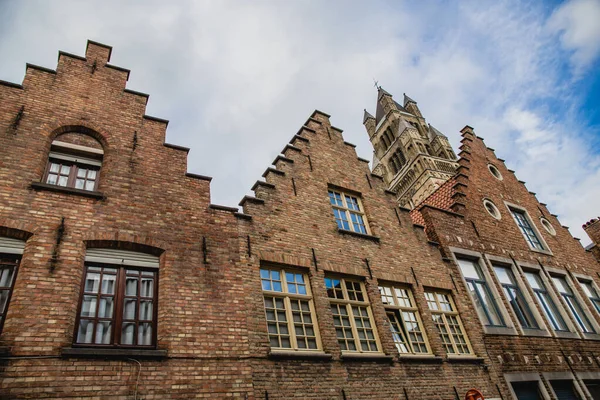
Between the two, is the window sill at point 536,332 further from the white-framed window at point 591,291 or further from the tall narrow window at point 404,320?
the white-framed window at point 591,291

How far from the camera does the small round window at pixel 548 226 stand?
1688cm

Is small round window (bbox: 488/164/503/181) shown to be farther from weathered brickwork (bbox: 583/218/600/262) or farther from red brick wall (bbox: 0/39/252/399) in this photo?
red brick wall (bbox: 0/39/252/399)

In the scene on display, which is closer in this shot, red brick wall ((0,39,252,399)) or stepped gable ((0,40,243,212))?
red brick wall ((0,39,252,399))

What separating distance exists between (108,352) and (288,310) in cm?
352

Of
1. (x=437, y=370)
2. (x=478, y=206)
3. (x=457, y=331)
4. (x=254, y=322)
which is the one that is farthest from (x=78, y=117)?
(x=478, y=206)

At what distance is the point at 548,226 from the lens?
56.6ft

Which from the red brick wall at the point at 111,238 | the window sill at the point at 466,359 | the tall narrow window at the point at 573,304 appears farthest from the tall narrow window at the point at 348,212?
the tall narrow window at the point at 573,304

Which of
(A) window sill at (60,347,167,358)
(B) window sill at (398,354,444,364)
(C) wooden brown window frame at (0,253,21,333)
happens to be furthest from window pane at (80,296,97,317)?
(B) window sill at (398,354,444,364)

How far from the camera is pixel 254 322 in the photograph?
778 centimetres

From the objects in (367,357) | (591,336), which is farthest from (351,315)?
(591,336)

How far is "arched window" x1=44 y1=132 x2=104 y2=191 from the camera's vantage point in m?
8.03

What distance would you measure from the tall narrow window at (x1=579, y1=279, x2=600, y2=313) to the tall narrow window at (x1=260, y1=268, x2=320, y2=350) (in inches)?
490

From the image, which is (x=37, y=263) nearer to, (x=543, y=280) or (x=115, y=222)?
(x=115, y=222)

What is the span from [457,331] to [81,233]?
9405 mm
